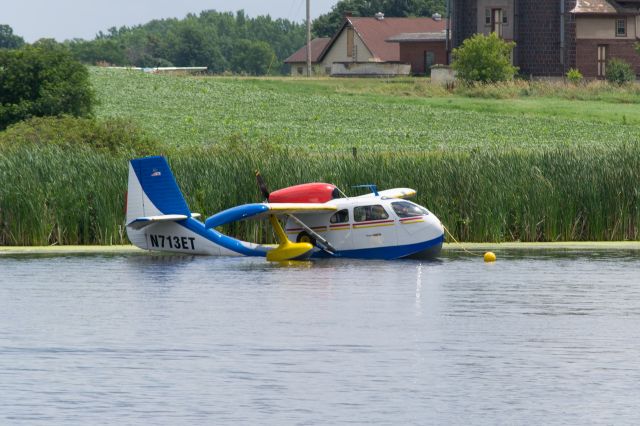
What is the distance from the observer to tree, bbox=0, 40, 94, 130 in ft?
215

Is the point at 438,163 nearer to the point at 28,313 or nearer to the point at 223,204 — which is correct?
the point at 223,204

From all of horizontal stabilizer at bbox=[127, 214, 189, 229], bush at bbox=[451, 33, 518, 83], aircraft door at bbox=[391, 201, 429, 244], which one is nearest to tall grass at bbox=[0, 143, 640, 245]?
horizontal stabilizer at bbox=[127, 214, 189, 229]

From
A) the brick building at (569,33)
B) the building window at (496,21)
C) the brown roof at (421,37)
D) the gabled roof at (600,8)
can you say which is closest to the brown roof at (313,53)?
the brown roof at (421,37)

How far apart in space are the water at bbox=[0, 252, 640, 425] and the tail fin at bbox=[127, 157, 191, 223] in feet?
4.44

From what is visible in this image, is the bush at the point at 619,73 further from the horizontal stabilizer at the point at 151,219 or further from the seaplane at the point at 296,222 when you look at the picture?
the horizontal stabilizer at the point at 151,219

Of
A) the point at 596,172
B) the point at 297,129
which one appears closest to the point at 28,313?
the point at 596,172

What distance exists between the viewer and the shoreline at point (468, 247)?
3825cm

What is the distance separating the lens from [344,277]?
33656 millimetres

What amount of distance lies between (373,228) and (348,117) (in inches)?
2013

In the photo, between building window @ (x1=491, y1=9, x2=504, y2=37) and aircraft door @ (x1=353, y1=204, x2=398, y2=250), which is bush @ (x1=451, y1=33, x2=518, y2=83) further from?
aircraft door @ (x1=353, y1=204, x2=398, y2=250)

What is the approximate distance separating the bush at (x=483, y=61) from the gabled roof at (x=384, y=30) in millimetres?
36203

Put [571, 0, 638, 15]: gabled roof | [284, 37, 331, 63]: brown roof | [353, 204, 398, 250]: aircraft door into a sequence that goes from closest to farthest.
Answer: [353, 204, 398, 250]: aircraft door, [571, 0, 638, 15]: gabled roof, [284, 37, 331, 63]: brown roof

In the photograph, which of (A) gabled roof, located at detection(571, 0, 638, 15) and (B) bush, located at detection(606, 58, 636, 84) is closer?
(B) bush, located at detection(606, 58, 636, 84)

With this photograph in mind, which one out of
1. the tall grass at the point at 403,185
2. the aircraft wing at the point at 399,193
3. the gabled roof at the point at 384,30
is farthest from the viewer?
the gabled roof at the point at 384,30
